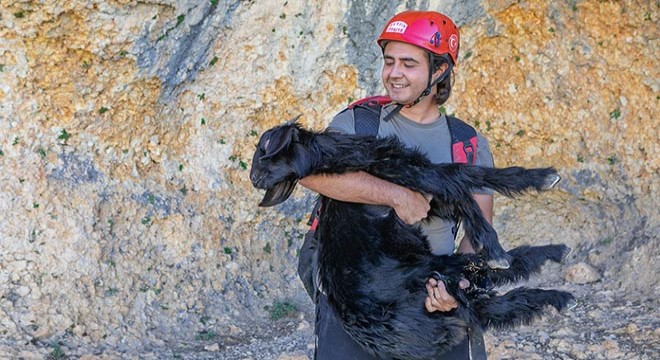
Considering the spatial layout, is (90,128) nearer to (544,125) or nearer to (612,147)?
(544,125)

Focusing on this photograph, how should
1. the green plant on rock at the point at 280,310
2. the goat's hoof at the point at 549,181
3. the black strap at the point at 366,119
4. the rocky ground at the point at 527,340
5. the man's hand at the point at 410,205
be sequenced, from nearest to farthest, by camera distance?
1. the goat's hoof at the point at 549,181
2. the man's hand at the point at 410,205
3. the black strap at the point at 366,119
4. the rocky ground at the point at 527,340
5. the green plant on rock at the point at 280,310

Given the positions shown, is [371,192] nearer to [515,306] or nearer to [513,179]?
[513,179]

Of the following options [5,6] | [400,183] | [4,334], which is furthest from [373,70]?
[400,183]

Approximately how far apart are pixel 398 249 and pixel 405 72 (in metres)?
0.64

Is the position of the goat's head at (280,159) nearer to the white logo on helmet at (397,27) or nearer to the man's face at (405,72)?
the man's face at (405,72)

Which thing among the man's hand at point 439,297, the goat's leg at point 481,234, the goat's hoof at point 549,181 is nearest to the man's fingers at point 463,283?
the man's hand at point 439,297

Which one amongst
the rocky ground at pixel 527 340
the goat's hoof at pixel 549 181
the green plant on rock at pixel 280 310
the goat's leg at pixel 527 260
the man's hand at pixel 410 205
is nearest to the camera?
the goat's hoof at pixel 549 181

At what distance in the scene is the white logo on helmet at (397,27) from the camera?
2.97 meters

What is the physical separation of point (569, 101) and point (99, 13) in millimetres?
3669

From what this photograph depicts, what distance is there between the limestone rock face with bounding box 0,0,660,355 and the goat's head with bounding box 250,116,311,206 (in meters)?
2.94

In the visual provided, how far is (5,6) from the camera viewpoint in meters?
5.12

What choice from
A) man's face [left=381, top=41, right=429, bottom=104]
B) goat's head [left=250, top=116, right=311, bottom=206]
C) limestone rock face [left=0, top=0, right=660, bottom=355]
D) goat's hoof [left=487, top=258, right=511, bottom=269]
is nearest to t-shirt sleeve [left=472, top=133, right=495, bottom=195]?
man's face [left=381, top=41, right=429, bottom=104]

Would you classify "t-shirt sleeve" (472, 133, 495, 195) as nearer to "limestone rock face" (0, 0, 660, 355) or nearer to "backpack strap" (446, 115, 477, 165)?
"backpack strap" (446, 115, 477, 165)

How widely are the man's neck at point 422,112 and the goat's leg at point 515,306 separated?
695mm
